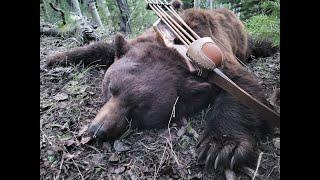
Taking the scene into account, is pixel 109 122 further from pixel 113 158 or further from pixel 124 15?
pixel 124 15

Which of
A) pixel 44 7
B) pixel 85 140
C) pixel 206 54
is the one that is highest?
pixel 44 7

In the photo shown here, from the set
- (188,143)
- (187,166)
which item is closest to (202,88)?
(188,143)

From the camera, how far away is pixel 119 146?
1.94 meters

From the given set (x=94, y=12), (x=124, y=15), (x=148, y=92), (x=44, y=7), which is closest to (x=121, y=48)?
(x=148, y=92)

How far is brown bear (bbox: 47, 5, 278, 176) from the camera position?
1.91 m

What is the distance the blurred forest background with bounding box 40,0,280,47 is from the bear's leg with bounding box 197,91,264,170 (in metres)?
0.47

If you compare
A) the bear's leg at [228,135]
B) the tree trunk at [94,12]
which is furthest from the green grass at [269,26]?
the tree trunk at [94,12]

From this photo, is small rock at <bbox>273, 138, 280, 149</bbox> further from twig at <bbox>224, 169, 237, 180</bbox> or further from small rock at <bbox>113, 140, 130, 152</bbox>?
small rock at <bbox>113, 140, 130, 152</bbox>

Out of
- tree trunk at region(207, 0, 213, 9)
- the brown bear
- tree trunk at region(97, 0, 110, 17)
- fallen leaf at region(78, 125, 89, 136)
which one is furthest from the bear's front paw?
tree trunk at region(97, 0, 110, 17)

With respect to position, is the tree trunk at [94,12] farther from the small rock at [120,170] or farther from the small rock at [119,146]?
the small rock at [120,170]

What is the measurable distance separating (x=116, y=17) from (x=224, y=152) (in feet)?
6.33

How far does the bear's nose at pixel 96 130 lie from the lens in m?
1.96

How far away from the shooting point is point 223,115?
6.73 ft
